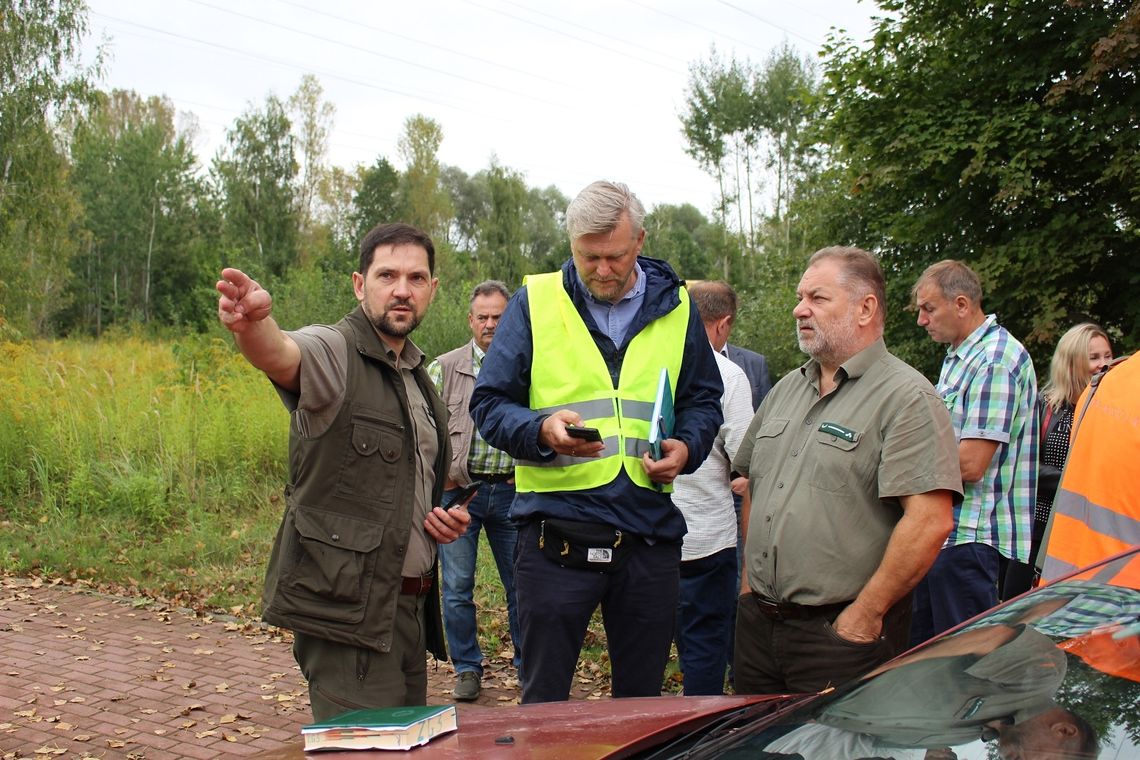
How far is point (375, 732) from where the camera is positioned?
7.91 ft

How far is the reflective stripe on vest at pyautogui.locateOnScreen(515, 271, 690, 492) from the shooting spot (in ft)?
11.7

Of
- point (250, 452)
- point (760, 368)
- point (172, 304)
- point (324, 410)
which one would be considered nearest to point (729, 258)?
point (172, 304)

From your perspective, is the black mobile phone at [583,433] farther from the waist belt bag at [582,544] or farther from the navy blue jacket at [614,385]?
the waist belt bag at [582,544]

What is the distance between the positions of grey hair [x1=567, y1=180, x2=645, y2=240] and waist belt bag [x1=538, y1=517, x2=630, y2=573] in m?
1.00

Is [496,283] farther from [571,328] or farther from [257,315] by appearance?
[257,315]

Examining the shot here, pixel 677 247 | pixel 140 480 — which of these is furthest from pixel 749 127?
pixel 140 480

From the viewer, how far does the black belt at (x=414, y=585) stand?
343 centimetres

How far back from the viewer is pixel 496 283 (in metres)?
6.22

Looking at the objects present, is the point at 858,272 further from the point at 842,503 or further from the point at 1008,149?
the point at 1008,149

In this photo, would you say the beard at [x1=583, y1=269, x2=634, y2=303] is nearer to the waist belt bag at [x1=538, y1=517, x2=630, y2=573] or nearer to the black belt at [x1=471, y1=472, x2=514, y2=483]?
the waist belt bag at [x1=538, y1=517, x2=630, y2=573]

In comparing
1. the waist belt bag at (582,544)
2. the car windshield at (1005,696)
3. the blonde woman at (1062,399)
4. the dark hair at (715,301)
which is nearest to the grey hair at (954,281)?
the dark hair at (715,301)

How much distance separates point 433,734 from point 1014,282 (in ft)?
58.2

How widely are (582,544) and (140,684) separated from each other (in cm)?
399

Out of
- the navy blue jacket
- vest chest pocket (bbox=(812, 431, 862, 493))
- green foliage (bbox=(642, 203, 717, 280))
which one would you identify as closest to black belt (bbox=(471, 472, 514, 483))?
the navy blue jacket
